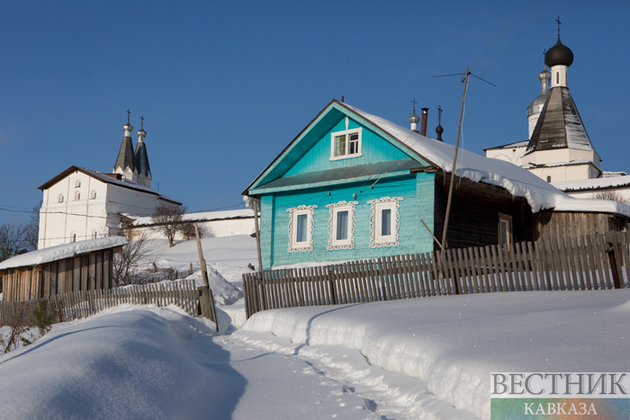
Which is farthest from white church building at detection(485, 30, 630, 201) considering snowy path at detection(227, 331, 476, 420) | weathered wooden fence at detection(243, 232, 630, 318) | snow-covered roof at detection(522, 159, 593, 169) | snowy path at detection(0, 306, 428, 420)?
snowy path at detection(0, 306, 428, 420)

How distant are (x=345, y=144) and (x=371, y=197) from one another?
2.20 m

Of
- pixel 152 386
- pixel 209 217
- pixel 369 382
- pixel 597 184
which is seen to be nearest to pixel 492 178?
pixel 369 382

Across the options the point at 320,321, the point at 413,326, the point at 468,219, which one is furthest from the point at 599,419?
the point at 468,219

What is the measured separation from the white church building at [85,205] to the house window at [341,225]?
43287mm

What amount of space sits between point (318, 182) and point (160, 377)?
1189 cm

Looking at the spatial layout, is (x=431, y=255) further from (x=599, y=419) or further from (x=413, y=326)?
(x=599, y=419)

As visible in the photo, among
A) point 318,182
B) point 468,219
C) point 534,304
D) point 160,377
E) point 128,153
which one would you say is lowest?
point 160,377

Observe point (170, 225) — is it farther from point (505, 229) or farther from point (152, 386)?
point (152, 386)

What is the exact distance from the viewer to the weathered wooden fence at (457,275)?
8.59m

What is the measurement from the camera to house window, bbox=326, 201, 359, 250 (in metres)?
16.7

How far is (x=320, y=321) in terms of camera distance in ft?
29.6

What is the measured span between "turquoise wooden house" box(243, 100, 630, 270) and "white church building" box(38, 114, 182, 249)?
137 feet

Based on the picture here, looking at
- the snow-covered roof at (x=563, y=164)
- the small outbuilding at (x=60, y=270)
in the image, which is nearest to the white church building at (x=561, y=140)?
the snow-covered roof at (x=563, y=164)

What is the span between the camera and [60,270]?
1772cm
